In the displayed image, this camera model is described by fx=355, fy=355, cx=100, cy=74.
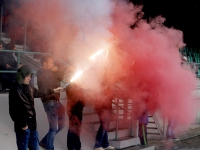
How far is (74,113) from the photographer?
277 inches

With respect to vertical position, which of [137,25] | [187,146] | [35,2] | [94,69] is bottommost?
[187,146]

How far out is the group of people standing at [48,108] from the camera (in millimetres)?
5375

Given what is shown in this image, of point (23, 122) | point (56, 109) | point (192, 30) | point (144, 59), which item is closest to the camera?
point (23, 122)

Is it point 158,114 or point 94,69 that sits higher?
point 94,69

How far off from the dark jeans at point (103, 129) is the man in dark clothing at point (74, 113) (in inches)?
21.2

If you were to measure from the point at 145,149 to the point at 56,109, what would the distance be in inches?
107

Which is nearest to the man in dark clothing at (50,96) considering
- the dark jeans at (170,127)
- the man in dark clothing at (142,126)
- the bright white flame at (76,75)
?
the bright white flame at (76,75)

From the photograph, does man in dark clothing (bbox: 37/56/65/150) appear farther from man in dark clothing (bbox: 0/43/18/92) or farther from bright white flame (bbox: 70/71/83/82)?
man in dark clothing (bbox: 0/43/18/92)

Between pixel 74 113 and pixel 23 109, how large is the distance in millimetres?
1787

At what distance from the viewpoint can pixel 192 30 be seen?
18344mm

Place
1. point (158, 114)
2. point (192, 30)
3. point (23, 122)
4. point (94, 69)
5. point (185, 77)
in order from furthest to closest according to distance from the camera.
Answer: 1. point (192, 30)
2. point (158, 114)
3. point (185, 77)
4. point (94, 69)
5. point (23, 122)

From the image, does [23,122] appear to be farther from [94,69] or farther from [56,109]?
[94,69]

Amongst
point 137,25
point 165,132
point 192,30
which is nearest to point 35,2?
point 137,25

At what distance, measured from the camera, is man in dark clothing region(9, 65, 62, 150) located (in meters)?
5.34
